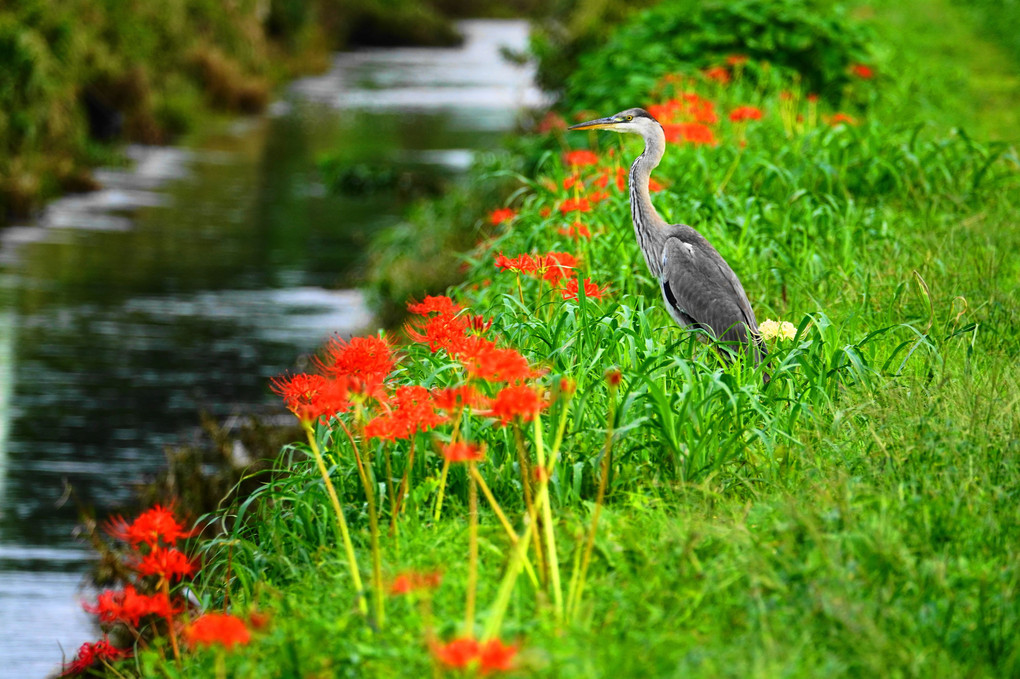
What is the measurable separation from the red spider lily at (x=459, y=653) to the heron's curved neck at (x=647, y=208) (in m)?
3.19

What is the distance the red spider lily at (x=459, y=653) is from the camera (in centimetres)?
250

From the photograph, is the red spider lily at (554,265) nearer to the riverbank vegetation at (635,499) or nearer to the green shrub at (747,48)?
the riverbank vegetation at (635,499)

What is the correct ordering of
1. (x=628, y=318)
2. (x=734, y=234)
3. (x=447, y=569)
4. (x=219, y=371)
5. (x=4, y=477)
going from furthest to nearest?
(x=219, y=371)
(x=4, y=477)
(x=734, y=234)
(x=628, y=318)
(x=447, y=569)

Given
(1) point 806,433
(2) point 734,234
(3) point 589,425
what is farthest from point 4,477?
(1) point 806,433

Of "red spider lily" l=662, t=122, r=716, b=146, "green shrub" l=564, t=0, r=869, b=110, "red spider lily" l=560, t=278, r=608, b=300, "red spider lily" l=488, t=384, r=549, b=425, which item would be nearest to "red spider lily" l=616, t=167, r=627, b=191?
"red spider lily" l=662, t=122, r=716, b=146

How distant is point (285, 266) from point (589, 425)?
Answer: 12.3 m

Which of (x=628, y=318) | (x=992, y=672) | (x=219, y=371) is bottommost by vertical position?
(x=219, y=371)

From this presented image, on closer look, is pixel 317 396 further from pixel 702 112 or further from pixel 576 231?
pixel 702 112

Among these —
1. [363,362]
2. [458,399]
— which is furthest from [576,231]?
[363,362]

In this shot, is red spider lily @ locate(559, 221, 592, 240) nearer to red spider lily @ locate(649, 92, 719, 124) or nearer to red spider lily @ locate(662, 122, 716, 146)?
red spider lily @ locate(662, 122, 716, 146)

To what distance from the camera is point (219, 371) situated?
11.8m

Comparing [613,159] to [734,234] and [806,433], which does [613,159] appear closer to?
[734,234]

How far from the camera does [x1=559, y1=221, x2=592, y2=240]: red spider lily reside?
19.7 feet

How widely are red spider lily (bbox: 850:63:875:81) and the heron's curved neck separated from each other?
17.3ft
